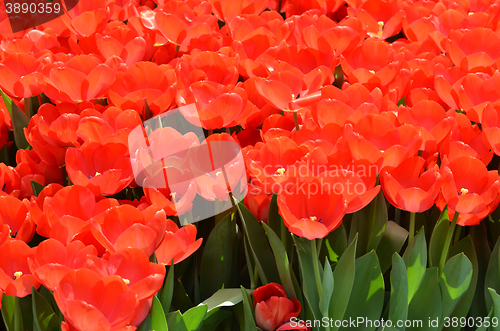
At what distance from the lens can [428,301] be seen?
0.83m

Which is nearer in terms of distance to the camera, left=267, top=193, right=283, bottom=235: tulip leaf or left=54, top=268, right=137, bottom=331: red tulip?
left=54, top=268, right=137, bottom=331: red tulip

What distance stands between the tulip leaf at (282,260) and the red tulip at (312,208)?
63 millimetres

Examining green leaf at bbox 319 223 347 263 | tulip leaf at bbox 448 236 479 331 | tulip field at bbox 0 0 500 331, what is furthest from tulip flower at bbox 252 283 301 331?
tulip leaf at bbox 448 236 479 331

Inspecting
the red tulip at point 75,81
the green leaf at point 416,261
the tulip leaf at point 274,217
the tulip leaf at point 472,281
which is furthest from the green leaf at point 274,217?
the red tulip at point 75,81

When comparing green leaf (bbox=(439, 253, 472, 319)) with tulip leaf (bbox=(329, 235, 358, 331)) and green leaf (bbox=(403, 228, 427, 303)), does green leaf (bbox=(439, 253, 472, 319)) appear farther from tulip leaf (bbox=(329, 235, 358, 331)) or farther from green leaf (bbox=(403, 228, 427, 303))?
tulip leaf (bbox=(329, 235, 358, 331))

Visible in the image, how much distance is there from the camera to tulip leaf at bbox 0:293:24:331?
0.75 m

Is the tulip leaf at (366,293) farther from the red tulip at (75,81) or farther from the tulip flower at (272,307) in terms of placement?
the red tulip at (75,81)

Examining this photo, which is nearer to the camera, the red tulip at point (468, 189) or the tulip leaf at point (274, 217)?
the red tulip at point (468, 189)

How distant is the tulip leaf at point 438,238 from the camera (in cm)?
83

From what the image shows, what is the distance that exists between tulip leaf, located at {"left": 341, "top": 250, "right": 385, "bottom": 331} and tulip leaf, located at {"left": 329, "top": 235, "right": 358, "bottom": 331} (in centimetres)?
5

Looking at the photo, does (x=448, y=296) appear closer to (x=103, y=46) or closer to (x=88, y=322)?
(x=88, y=322)

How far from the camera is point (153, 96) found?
3.23ft

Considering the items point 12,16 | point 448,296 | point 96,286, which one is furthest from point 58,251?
point 12,16

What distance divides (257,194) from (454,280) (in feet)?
1.18
